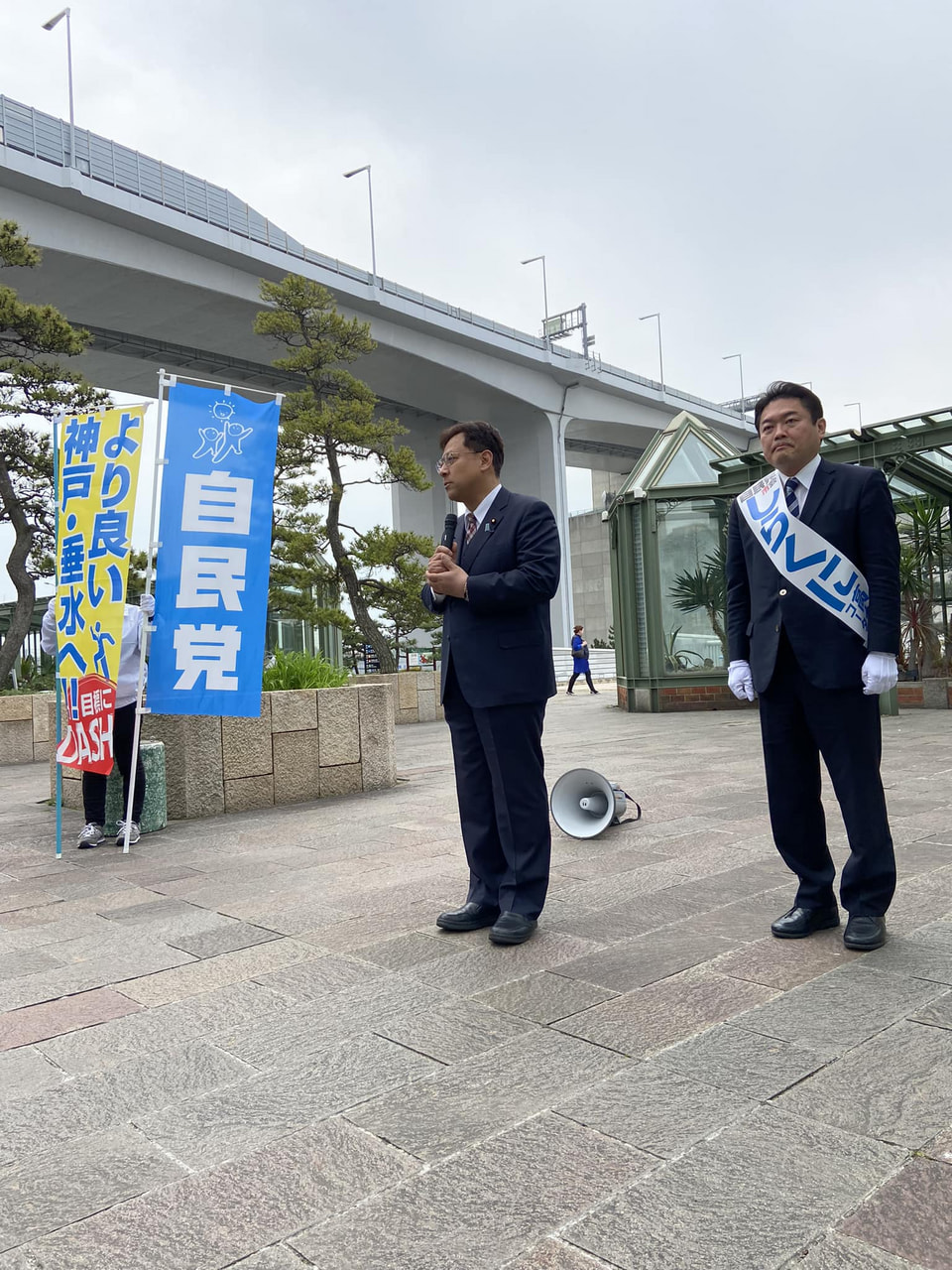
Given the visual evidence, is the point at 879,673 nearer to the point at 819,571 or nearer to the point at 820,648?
the point at 820,648

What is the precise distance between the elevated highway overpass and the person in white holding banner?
18351 millimetres

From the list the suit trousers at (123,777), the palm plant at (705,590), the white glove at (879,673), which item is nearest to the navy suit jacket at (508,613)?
the white glove at (879,673)

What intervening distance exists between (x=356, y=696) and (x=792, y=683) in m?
4.81

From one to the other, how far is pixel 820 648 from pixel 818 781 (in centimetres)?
56

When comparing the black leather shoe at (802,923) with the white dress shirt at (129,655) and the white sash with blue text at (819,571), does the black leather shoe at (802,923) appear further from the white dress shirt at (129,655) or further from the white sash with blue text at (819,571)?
the white dress shirt at (129,655)

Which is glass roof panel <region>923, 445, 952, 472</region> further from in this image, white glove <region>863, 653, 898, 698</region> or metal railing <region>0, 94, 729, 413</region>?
metal railing <region>0, 94, 729, 413</region>

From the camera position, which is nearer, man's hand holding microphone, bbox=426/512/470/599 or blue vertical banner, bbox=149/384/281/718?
man's hand holding microphone, bbox=426/512/470/599

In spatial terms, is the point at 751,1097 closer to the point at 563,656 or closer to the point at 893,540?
the point at 893,540

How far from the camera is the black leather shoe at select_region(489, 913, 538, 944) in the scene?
11.6ft

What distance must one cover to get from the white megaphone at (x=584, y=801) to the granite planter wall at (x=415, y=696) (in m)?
11.2

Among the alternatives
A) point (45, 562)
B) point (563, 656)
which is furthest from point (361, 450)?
point (563, 656)

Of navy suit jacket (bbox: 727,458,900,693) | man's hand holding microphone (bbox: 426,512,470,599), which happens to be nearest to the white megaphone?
navy suit jacket (bbox: 727,458,900,693)

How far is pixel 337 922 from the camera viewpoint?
3980mm

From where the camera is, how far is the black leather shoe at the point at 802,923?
3.49 meters
